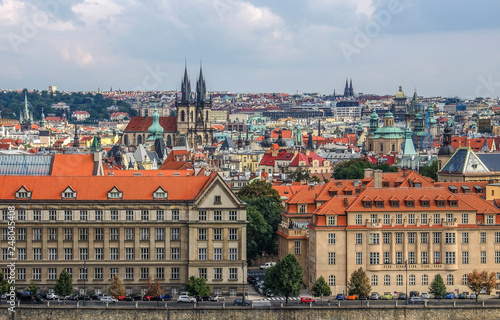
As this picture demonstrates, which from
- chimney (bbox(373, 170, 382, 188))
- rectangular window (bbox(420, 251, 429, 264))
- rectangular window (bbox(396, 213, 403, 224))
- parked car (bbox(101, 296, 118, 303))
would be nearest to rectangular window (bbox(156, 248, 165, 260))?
parked car (bbox(101, 296, 118, 303))

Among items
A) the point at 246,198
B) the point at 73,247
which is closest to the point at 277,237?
the point at 246,198

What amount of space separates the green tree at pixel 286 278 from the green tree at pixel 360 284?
363cm

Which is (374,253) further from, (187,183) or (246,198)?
(246,198)

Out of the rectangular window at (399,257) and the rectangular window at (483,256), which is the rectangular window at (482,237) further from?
the rectangular window at (399,257)

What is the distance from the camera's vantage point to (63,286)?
7538 centimetres

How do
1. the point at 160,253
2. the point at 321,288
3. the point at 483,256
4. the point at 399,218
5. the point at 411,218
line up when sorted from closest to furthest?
the point at 321,288
the point at 160,253
the point at 399,218
the point at 411,218
the point at 483,256

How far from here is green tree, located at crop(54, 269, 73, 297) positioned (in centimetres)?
7538

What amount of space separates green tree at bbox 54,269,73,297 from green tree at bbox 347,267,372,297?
60.2ft

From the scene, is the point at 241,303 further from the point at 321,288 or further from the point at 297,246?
the point at 297,246

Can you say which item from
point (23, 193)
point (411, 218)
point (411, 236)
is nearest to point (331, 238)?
point (411, 236)

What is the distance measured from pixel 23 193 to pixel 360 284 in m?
23.1

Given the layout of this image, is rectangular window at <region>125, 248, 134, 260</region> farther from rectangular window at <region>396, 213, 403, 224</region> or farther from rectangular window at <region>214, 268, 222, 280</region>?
rectangular window at <region>396, 213, 403, 224</region>

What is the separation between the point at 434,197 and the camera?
269ft

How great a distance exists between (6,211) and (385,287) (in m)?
25.8
